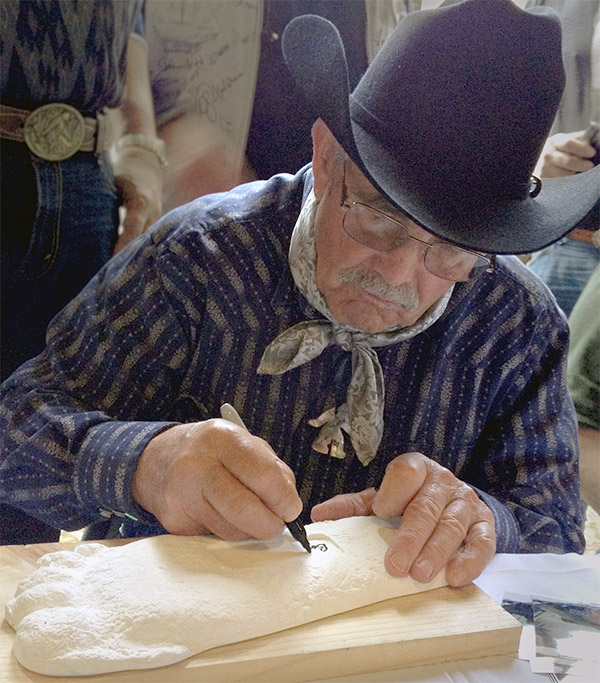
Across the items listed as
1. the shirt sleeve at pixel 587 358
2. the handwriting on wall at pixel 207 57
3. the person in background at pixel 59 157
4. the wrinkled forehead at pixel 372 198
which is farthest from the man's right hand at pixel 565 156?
the person in background at pixel 59 157

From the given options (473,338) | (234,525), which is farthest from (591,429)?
(234,525)

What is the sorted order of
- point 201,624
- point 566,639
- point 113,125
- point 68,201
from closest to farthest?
point 201,624, point 566,639, point 68,201, point 113,125

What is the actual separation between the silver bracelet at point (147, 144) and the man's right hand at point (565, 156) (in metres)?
1.02

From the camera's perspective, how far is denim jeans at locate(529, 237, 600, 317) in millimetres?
1832

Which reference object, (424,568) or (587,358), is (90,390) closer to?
(424,568)

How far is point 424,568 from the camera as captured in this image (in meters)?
0.91

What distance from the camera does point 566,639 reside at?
92 cm

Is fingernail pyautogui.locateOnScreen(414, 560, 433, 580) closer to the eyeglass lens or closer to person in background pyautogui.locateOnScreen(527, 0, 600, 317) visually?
the eyeglass lens

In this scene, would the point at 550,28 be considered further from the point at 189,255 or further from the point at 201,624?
the point at 201,624

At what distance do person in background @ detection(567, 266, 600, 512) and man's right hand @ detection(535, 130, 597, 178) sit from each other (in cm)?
52

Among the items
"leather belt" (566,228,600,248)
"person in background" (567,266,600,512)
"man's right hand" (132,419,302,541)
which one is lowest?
"person in background" (567,266,600,512)

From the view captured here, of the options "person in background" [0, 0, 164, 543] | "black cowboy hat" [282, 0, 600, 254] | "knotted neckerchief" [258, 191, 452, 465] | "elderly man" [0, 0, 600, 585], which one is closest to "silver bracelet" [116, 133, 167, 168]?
"person in background" [0, 0, 164, 543]

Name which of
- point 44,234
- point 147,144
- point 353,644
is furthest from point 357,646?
point 147,144

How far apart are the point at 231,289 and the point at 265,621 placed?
668mm
